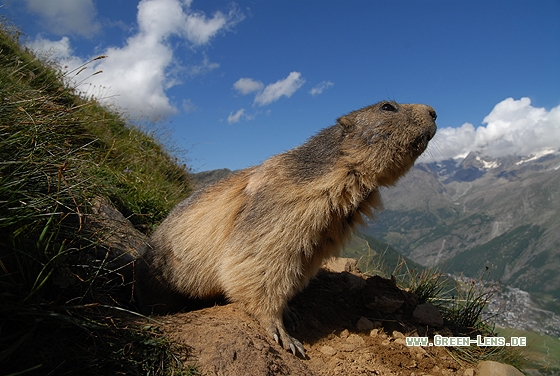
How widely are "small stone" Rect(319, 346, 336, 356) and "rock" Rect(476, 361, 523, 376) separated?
1968mm

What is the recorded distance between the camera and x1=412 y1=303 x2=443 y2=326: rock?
20.7 ft

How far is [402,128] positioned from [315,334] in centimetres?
330

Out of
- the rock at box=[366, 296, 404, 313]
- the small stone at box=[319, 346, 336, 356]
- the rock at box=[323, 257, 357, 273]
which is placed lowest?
the small stone at box=[319, 346, 336, 356]

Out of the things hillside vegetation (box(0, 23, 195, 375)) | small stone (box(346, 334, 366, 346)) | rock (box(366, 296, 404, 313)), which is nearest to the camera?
hillside vegetation (box(0, 23, 195, 375))

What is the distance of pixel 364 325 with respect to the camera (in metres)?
5.90

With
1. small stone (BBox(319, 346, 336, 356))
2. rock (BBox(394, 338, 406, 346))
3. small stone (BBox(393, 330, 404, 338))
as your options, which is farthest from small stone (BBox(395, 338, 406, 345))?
small stone (BBox(319, 346, 336, 356))

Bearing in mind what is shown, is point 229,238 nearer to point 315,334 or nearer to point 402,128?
point 315,334

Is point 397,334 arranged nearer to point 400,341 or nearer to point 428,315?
point 400,341

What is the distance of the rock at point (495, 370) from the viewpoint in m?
4.95

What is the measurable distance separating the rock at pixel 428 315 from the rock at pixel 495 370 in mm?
1141

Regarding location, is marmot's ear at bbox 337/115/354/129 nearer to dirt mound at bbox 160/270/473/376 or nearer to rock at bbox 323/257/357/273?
dirt mound at bbox 160/270/473/376

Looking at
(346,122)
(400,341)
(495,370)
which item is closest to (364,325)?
(400,341)

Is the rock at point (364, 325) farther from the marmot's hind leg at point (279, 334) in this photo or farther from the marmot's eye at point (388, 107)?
the marmot's eye at point (388, 107)

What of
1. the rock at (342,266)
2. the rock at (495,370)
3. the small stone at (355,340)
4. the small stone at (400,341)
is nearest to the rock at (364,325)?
the small stone at (355,340)
